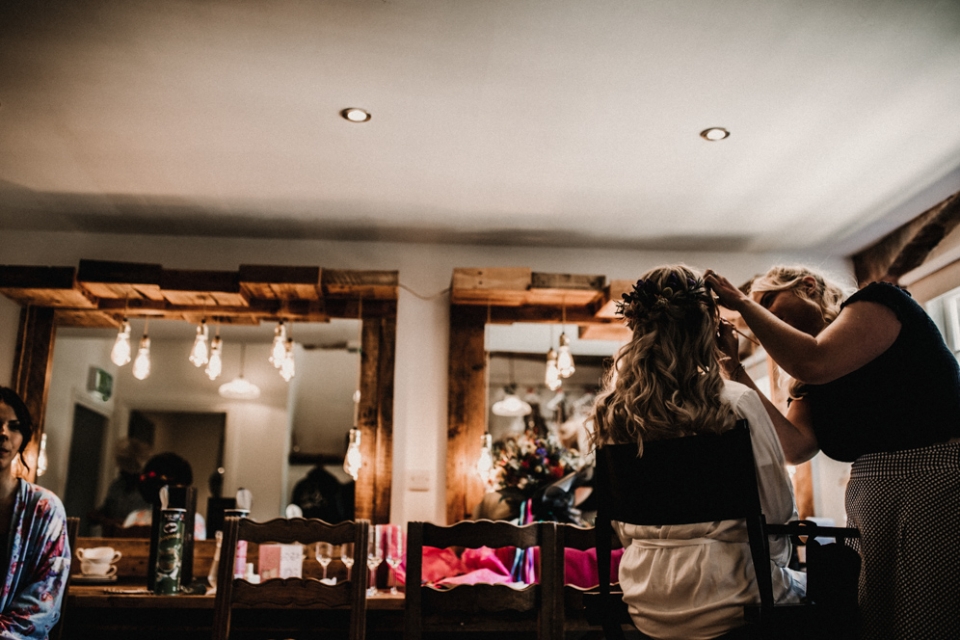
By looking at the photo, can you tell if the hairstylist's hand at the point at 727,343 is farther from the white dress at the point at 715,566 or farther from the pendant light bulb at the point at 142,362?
the pendant light bulb at the point at 142,362

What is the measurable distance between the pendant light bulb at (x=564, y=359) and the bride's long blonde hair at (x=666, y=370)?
258cm

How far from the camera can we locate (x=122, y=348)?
13.6 feet

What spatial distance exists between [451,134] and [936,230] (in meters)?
2.58

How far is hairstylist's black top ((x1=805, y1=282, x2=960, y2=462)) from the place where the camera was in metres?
1.62

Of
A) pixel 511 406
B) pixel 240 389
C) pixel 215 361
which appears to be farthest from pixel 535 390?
pixel 215 361

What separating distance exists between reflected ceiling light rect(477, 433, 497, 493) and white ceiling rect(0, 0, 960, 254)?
1206 millimetres

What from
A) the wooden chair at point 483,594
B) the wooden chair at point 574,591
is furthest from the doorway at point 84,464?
the wooden chair at point 574,591

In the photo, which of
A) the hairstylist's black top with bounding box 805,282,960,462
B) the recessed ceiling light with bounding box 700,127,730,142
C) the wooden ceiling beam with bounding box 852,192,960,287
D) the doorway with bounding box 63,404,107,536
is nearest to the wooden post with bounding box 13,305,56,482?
the doorway with bounding box 63,404,107,536

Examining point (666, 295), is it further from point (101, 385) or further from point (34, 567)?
point (101, 385)

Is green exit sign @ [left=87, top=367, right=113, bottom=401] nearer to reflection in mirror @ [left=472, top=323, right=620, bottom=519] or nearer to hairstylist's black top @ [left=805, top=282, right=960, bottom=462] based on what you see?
reflection in mirror @ [left=472, top=323, right=620, bottom=519]

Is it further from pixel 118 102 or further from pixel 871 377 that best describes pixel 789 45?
pixel 118 102

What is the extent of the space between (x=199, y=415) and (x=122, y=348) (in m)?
0.56

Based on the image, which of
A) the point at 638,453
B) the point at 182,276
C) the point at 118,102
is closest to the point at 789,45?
the point at 638,453

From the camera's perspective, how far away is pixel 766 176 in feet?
12.0
